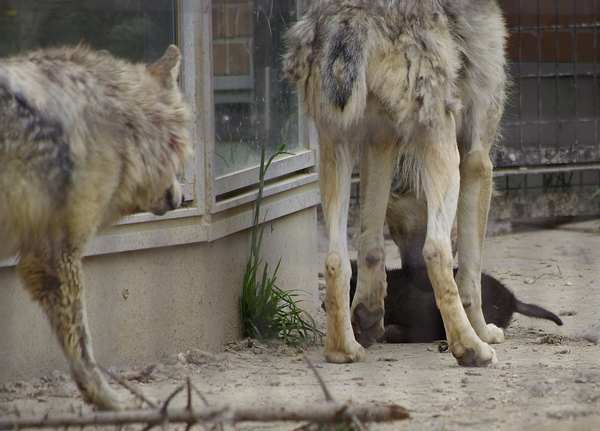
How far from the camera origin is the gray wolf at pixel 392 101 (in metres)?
3.14

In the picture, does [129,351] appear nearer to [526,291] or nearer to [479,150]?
[479,150]

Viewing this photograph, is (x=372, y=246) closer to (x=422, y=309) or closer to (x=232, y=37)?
(x=422, y=309)

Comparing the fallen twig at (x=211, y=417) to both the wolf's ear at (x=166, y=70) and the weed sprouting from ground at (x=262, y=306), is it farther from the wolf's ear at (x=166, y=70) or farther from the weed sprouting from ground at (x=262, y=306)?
the weed sprouting from ground at (x=262, y=306)

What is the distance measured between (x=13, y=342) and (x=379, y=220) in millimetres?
2005

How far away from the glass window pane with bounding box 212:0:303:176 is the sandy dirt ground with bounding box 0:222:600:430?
1.12 m

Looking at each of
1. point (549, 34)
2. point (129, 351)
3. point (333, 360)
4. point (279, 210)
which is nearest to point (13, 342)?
point (129, 351)

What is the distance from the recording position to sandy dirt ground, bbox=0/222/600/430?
2.31m

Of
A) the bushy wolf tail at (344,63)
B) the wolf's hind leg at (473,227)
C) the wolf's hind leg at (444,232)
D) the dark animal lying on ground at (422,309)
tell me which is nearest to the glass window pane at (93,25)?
the bushy wolf tail at (344,63)

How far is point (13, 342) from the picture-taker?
279 cm

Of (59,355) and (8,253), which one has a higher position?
(8,253)

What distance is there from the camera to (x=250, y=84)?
409 centimetres

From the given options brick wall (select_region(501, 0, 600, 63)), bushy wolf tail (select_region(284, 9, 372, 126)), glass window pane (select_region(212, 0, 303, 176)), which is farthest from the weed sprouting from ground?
brick wall (select_region(501, 0, 600, 63))

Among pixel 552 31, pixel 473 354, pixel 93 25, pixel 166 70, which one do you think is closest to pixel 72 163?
pixel 166 70

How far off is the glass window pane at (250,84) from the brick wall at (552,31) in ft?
12.1
